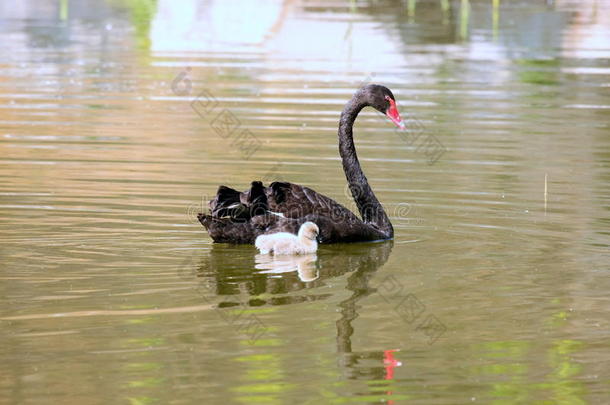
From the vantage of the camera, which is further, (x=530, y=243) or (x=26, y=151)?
(x=26, y=151)

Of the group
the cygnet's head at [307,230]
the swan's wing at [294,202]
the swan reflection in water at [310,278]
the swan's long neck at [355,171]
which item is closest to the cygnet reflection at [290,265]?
the swan reflection in water at [310,278]

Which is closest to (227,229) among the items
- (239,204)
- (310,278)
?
(239,204)

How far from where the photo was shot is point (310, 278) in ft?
25.2

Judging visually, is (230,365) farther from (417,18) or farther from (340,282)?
(417,18)

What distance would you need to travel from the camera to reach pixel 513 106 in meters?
15.7

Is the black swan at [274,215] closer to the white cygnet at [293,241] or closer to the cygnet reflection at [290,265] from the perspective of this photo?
the white cygnet at [293,241]

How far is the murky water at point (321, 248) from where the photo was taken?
19.0 ft

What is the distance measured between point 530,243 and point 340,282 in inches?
64.2

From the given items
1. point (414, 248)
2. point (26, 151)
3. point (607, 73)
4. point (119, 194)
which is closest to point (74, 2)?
point (607, 73)

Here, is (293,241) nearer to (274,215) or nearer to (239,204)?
(274,215)

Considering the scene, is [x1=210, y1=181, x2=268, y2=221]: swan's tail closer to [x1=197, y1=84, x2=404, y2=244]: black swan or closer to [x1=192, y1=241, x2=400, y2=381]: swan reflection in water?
[x1=197, y1=84, x2=404, y2=244]: black swan

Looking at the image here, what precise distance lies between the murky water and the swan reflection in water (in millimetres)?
24

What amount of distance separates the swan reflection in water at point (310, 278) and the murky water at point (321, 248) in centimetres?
2

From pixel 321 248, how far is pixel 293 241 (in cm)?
43
